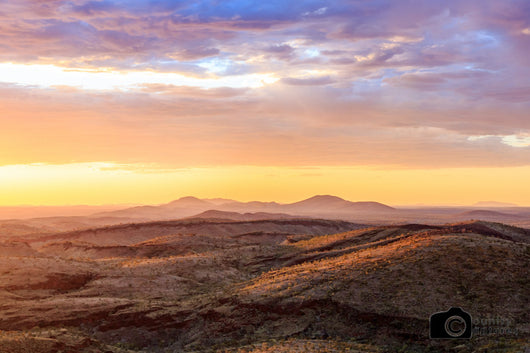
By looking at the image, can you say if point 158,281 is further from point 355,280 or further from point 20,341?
Result: point 20,341

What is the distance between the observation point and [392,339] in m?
23.0

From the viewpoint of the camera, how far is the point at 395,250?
35594 mm

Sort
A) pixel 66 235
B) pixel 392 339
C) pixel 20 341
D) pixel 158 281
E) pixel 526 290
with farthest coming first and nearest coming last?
pixel 66 235 → pixel 158 281 → pixel 526 290 → pixel 392 339 → pixel 20 341

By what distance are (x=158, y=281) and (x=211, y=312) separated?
12.4m

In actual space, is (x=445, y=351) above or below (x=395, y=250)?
below

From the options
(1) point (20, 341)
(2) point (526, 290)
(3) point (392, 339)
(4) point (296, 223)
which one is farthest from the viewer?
(4) point (296, 223)

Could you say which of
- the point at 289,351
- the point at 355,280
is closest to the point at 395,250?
the point at 355,280

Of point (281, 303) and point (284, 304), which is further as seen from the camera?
point (281, 303)

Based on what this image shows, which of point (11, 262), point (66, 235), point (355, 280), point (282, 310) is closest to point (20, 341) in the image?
point (282, 310)

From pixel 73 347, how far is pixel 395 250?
24539 mm

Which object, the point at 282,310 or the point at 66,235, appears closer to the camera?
the point at 282,310

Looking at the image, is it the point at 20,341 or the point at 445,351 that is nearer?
the point at 20,341

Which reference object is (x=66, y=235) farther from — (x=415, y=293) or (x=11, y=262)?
(x=415, y=293)

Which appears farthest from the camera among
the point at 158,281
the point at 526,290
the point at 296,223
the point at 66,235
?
the point at 296,223
